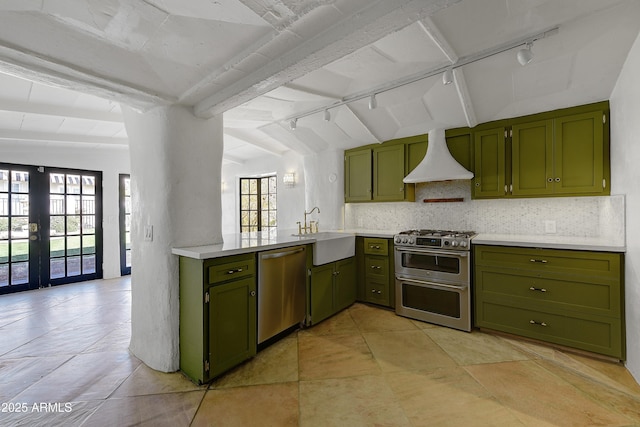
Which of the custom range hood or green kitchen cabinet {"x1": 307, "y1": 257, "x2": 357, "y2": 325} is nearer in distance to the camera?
green kitchen cabinet {"x1": 307, "y1": 257, "x2": 357, "y2": 325}

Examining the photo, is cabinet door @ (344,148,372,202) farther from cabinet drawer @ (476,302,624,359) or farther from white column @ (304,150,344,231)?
cabinet drawer @ (476,302,624,359)

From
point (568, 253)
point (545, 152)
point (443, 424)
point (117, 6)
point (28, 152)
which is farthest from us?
point (28, 152)

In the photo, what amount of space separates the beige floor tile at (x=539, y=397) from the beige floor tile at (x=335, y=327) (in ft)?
3.80

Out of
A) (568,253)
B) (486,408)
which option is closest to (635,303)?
(568,253)

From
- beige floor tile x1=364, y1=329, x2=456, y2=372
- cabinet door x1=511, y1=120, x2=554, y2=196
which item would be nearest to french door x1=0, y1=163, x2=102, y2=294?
beige floor tile x1=364, y1=329, x2=456, y2=372

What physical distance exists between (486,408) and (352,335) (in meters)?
1.29

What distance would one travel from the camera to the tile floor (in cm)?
176

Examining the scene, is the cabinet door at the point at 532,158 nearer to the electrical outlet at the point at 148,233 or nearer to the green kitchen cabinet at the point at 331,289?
the green kitchen cabinet at the point at 331,289

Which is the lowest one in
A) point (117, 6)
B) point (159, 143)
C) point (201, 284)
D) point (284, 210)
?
point (201, 284)

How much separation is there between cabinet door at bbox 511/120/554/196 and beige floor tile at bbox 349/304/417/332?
188cm

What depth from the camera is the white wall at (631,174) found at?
2.08 metres

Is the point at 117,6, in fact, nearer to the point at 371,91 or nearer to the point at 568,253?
the point at 371,91

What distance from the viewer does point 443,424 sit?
1.70 meters

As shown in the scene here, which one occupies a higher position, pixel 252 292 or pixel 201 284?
pixel 201 284
